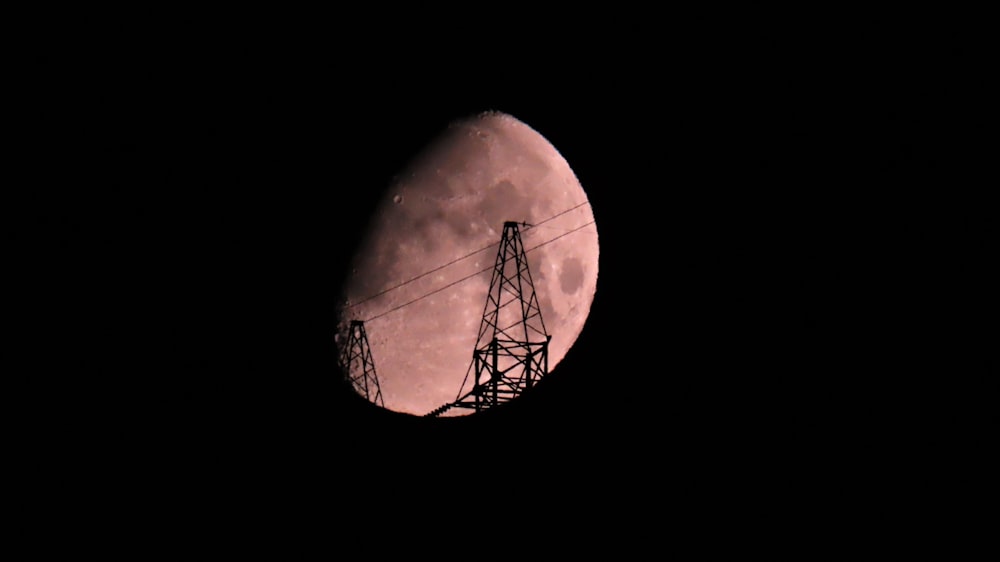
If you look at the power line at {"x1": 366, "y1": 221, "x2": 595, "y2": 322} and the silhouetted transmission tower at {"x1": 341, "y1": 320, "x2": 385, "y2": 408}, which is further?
the silhouetted transmission tower at {"x1": 341, "y1": 320, "x2": 385, "y2": 408}

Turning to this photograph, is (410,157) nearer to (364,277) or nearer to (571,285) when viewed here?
(364,277)

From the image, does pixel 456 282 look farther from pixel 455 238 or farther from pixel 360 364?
pixel 360 364

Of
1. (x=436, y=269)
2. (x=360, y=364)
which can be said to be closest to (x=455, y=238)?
(x=436, y=269)

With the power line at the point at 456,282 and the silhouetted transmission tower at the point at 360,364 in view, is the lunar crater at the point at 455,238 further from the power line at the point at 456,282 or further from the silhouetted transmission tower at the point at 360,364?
the silhouetted transmission tower at the point at 360,364

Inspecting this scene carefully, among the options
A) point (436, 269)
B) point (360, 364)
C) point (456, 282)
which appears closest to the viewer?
point (436, 269)

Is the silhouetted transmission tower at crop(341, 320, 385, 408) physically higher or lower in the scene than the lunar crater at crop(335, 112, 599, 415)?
lower

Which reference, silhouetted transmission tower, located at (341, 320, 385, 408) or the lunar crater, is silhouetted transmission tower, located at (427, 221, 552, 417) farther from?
silhouetted transmission tower, located at (341, 320, 385, 408)

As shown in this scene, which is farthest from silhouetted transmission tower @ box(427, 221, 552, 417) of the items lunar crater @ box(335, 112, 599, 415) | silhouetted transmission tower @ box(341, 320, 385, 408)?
silhouetted transmission tower @ box(341, 320, 385, 408)

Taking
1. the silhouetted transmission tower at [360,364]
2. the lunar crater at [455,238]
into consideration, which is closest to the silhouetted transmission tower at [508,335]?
the lunar crater at [455,238]
